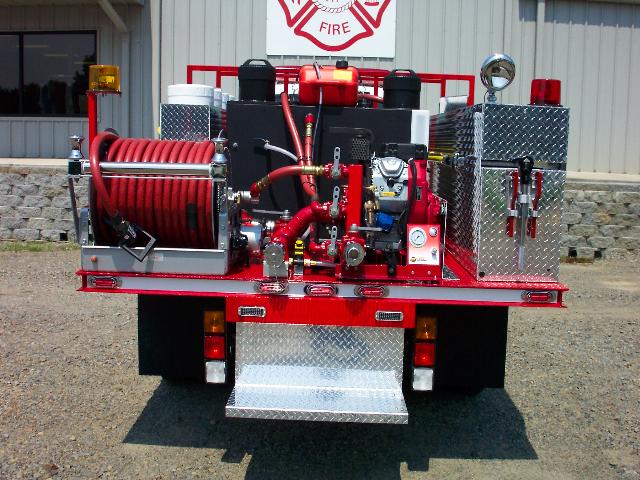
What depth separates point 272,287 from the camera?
401cm

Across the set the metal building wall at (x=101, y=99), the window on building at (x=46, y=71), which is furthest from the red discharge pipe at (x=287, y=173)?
the window on building at (x=46, y=71)

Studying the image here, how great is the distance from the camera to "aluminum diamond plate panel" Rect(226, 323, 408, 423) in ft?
13.0

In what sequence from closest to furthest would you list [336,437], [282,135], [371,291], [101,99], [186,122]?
[371,291] < [336,437] < [282,135] < [186,122] < [101,99]

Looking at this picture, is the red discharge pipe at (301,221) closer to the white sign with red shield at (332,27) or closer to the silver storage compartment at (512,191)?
the silver storage compartment at (512,191)

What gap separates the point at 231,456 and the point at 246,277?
112cm

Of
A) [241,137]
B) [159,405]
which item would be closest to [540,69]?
[241,137]

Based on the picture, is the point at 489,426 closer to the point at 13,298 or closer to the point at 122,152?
the point at 122,152

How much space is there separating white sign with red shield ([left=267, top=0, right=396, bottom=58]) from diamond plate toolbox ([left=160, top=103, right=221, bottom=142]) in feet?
22.4

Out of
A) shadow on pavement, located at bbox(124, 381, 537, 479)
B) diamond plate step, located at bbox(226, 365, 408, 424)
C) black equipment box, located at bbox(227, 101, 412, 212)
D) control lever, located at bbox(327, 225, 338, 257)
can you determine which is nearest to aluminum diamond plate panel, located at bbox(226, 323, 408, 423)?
diamond plate step, located at bbox(226, 365, 408, 424)

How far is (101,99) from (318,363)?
31.1 feet

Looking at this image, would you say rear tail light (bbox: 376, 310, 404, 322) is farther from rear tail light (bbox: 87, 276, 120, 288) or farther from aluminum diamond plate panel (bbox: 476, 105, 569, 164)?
rear tail light (bbox: 87, 276, 120, 288)

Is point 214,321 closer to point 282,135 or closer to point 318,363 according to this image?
point 318,363

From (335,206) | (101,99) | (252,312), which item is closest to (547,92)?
(335,206)

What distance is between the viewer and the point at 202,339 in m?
4.66
